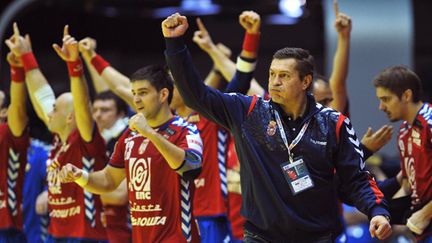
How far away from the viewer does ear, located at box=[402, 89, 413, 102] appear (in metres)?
6.62

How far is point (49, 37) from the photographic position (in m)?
15.3

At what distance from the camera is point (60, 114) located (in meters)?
7.46

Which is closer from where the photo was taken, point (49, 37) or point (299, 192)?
point (299, 192)

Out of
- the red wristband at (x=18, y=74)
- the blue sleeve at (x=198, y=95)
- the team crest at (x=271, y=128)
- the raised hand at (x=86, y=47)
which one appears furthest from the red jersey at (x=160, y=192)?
the red wristband at (x=18, y=74)

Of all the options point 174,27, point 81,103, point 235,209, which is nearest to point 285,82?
point 174,27

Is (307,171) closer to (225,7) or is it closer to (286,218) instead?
(286,218)

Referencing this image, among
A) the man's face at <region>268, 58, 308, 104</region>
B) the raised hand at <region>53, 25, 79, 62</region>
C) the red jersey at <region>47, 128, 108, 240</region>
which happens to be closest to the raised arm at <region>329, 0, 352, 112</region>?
the man's face at <region>268, 58, 308, 104</region>

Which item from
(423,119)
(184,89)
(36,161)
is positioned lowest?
(36,161)

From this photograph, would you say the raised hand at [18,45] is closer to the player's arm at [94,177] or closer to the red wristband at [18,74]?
the red wristband at [18,74]

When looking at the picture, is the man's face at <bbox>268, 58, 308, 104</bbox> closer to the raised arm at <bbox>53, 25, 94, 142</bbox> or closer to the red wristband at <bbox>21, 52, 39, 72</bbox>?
the raised arm at <bbox>53, 25, 94, 142</bbox>

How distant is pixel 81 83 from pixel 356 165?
250 cm

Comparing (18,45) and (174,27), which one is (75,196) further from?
(174,27)

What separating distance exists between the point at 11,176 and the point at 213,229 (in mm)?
1854

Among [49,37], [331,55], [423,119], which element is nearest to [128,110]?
[423,119]
